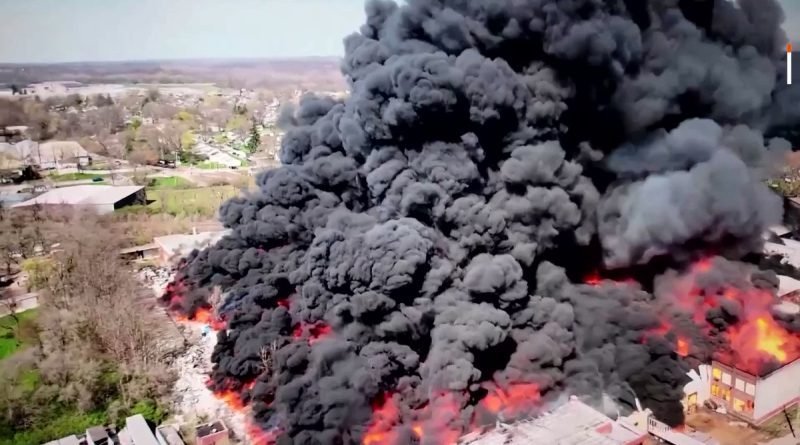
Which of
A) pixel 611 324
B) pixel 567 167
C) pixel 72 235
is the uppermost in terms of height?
pixel 567 167

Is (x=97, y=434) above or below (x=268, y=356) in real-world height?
below

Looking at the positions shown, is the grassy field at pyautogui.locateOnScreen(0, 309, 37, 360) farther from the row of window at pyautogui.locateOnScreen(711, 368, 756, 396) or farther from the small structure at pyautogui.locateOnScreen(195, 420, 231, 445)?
the row of window at pyautogui.locateOnScreen(711, 368, 756, 396)

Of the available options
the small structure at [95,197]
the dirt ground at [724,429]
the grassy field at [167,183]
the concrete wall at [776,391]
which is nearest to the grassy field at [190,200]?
the grassy field at [167,183]

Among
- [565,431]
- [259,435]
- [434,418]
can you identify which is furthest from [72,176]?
[565,431]

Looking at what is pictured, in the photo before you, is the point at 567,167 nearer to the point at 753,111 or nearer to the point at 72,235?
the point at 753,111

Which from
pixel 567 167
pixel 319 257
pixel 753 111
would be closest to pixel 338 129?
pixel 319 257

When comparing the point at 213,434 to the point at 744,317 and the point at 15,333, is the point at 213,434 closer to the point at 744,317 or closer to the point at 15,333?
the point at 15,333
